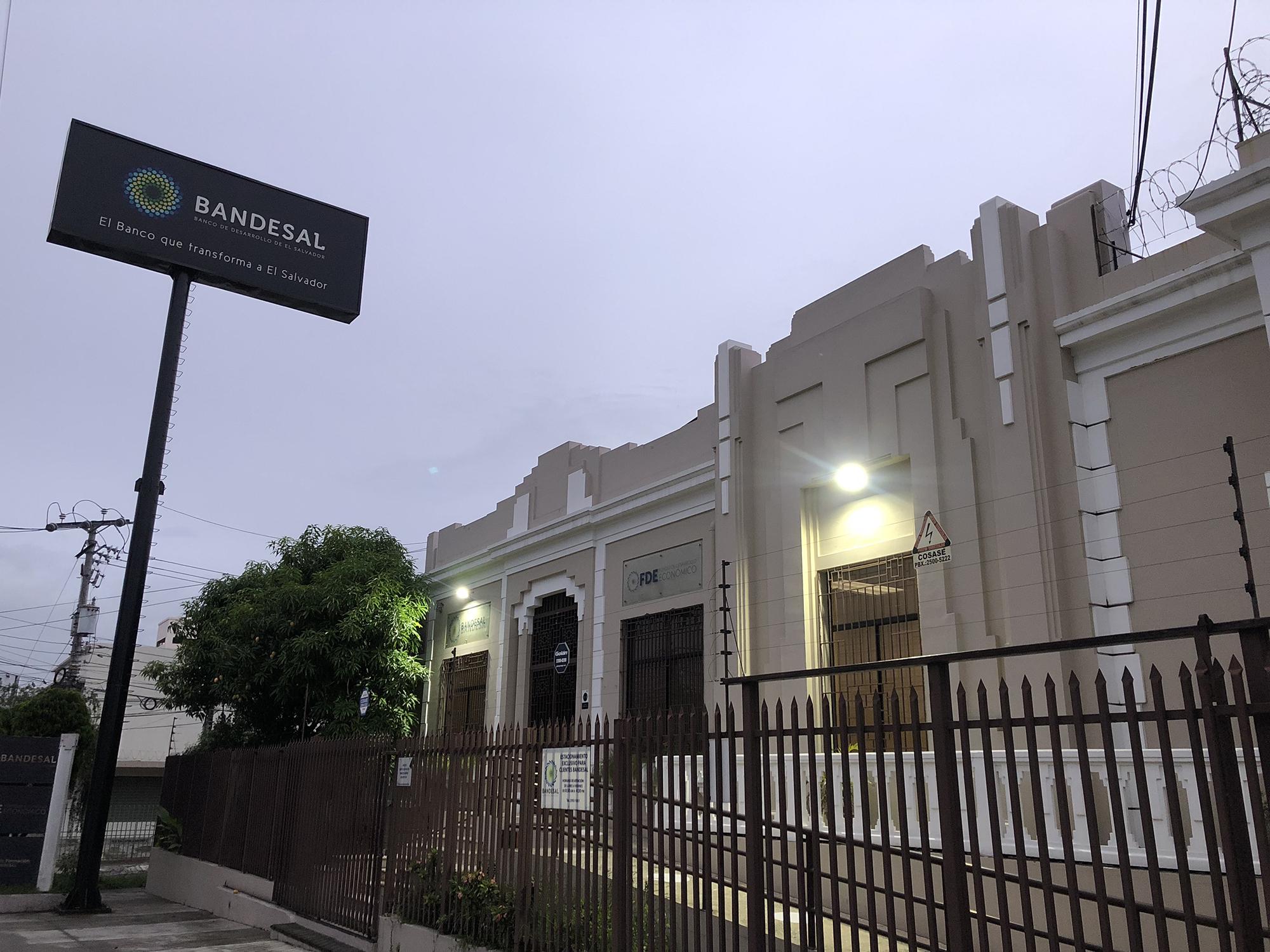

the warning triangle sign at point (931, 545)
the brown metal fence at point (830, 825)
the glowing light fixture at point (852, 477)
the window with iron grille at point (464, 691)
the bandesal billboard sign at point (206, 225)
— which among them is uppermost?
the bandesal billboard sign at point (206, 225)

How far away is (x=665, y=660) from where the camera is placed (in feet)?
51.0

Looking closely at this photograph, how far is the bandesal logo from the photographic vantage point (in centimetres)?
1647

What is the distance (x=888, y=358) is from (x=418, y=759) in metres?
7.14

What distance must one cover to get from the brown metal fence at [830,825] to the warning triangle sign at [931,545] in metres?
1.24

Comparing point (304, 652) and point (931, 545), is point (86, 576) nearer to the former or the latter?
point (304, 652)

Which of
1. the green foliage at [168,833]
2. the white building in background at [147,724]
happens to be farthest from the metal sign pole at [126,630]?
the white building in background at [147,724]

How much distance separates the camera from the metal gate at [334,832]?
1066 cm

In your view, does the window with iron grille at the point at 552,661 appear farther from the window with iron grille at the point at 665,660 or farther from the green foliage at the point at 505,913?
the green foliage at the point at 505,913

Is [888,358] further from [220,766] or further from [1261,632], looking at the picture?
[220,766]

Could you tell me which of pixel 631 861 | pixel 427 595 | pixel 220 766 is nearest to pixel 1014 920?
pixel 631 861

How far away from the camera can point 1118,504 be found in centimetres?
943

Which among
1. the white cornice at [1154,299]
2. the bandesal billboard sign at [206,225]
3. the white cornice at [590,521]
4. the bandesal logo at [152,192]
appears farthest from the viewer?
the bandesal logo at [152,192]

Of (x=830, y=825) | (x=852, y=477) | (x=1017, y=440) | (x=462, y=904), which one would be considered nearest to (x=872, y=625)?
(x=852, y=477)

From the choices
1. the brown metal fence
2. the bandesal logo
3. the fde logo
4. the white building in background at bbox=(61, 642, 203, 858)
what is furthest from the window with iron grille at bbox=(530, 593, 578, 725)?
the bandesal logo
